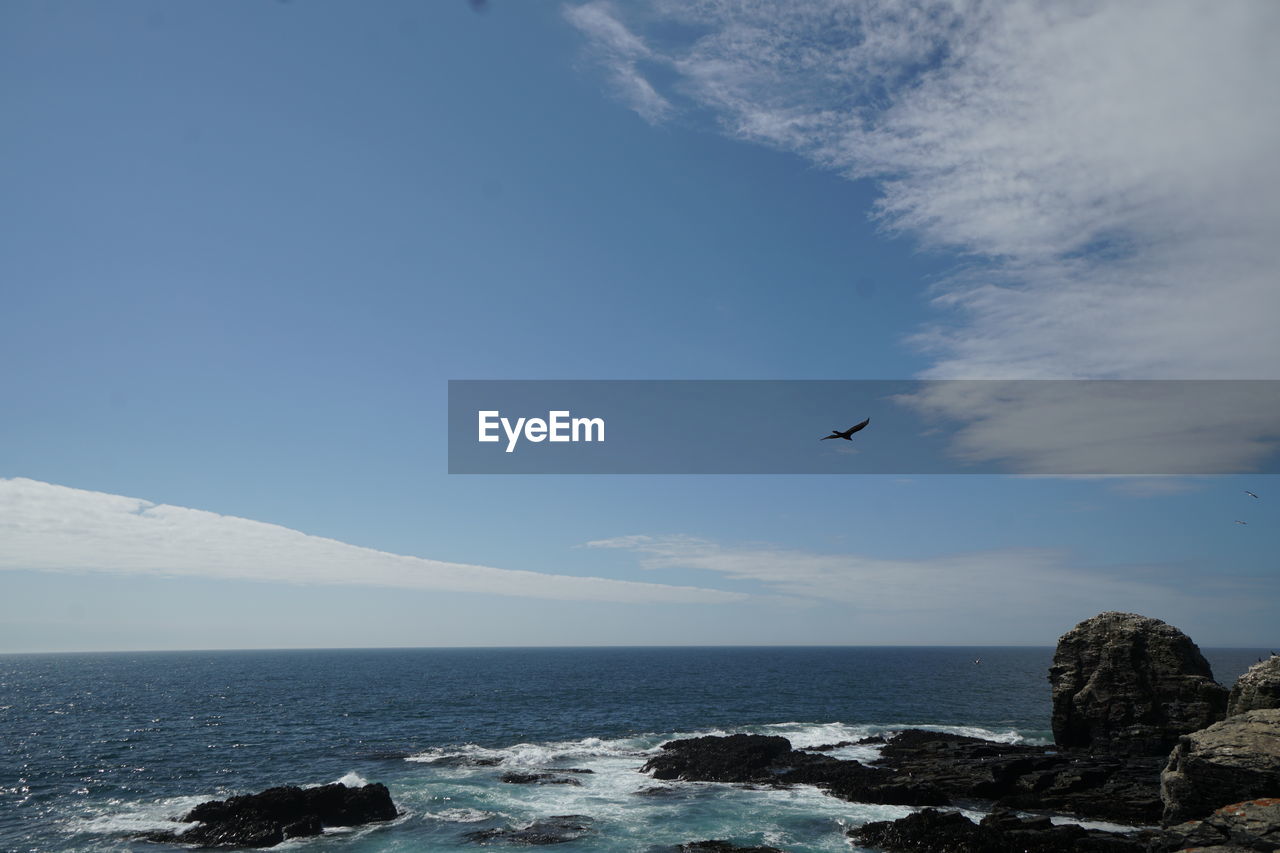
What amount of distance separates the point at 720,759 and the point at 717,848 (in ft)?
56.6

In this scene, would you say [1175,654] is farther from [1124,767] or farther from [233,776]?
[233,776]

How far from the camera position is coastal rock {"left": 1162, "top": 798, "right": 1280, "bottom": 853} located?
19.0 metres

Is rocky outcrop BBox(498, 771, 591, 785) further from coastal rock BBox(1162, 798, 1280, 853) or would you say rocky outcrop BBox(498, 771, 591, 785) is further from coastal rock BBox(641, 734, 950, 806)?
coastal rock BBox(1162, 798, 1280, 853)

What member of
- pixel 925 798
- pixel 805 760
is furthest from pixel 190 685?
pixel 925 798

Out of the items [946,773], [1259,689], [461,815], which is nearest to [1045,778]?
[946,773]

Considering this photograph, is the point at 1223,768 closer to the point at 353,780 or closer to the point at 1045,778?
the point at 1045,778

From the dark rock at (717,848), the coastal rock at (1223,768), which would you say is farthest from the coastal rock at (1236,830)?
the dark rock at (717,848)

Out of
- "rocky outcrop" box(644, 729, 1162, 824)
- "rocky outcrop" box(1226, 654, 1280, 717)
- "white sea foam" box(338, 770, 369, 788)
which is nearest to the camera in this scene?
"rocky outcrop" box(1226, 654, 1280, 717)

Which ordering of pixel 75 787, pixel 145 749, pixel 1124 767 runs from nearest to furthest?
pixel 1124 767, pixel 75 787, pixel 145 749

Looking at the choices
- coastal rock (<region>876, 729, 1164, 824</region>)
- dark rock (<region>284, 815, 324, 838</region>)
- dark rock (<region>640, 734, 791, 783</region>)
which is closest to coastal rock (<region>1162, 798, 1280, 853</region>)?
coastal rock (<region>876, 729, 1164, 824</region>)

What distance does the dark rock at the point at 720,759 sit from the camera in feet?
143

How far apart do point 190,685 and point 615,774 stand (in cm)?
11497

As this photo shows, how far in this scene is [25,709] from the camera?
90.1m

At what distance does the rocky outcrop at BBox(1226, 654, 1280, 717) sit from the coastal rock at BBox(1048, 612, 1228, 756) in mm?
14192
